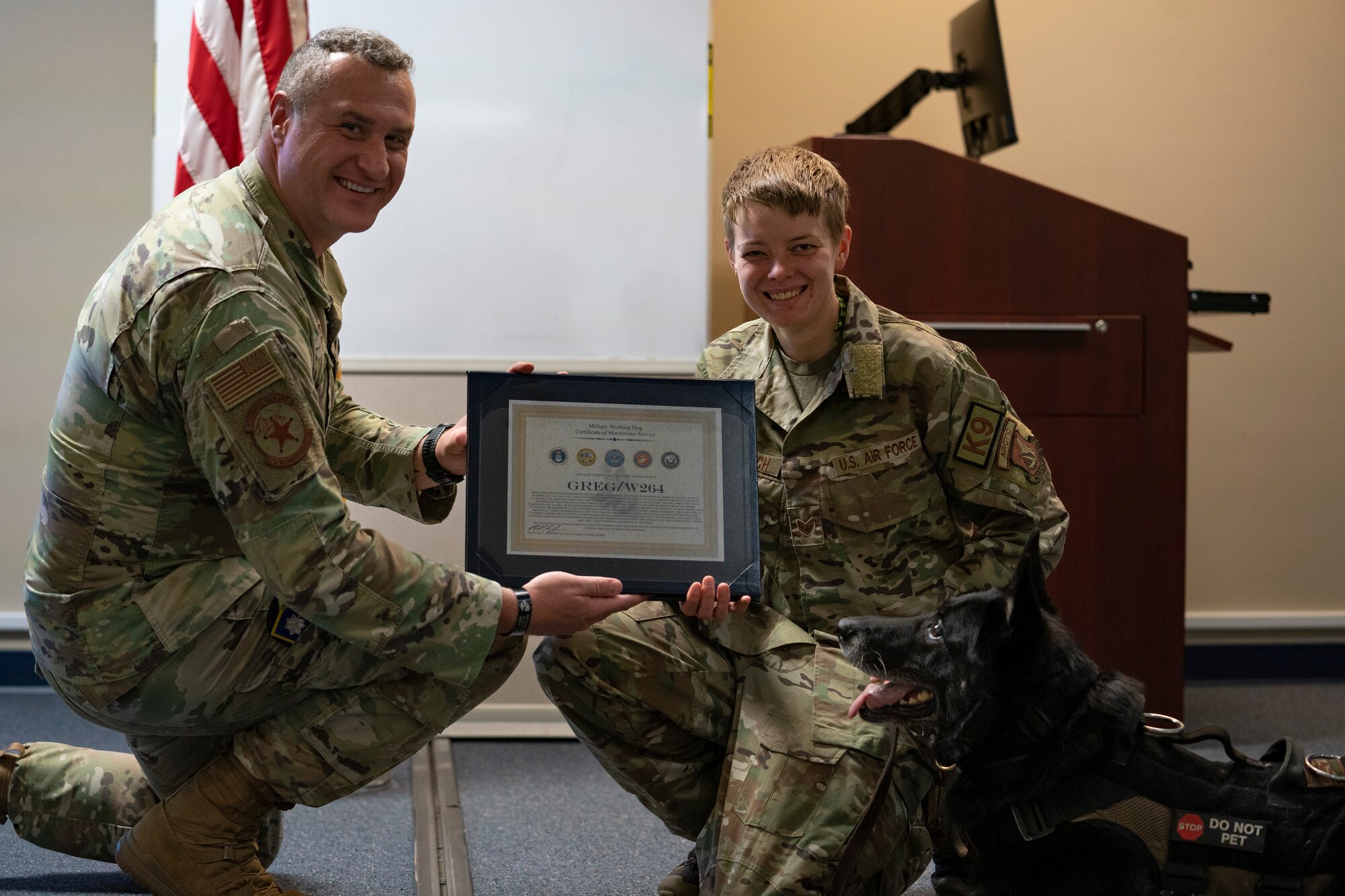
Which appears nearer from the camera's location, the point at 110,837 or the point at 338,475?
the point at 110,837

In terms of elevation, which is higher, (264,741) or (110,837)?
(264,741)

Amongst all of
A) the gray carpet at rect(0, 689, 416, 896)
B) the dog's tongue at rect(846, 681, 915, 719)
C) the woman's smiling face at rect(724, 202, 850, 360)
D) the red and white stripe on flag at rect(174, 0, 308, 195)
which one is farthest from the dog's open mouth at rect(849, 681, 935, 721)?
the red and white stripe on flag at rect(174, 0, 308, 195)

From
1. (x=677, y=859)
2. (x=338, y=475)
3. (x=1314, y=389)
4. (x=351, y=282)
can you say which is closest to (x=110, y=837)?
(x=338, y=475)

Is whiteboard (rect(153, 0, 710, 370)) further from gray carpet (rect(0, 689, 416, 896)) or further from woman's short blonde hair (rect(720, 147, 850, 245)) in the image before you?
gray carpet (rect(0, 689, 416, 896))

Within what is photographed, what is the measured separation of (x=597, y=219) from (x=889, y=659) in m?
1.64

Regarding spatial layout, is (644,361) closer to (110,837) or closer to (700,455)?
(700,455)

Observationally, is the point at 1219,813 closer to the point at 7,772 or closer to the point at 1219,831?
the point at 1219,831

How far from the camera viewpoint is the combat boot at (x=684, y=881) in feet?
5.52

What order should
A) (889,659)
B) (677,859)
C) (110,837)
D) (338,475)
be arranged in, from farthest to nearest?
(677,859) → (338,475) → (110,837) → (889,659)

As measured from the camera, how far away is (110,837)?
68.0 inches

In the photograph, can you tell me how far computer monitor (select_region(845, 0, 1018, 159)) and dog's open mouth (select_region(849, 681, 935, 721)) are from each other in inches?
73.6

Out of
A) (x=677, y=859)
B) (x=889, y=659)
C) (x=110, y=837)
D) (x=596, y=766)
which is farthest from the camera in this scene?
(x=596, y=766)

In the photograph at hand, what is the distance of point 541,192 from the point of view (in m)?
2.75

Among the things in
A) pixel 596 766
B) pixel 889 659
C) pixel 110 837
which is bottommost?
pixel 596 766
